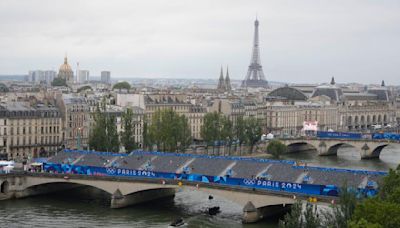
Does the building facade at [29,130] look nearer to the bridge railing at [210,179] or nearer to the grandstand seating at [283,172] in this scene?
the bridge railing at [210,179]

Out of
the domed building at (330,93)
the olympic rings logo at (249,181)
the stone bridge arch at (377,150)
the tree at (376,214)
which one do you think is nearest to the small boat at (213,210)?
the olympic rings logo at (249,181)

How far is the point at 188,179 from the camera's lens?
56156 mm

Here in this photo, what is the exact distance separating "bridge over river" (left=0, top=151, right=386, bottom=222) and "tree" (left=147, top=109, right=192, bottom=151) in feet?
59.6

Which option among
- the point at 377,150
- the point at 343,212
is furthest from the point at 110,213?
the point at 377,150

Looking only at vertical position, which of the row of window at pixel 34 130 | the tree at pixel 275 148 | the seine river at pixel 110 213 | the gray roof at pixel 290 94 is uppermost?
the gray roof at pixel 290 94

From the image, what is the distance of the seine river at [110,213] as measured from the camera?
5161cm

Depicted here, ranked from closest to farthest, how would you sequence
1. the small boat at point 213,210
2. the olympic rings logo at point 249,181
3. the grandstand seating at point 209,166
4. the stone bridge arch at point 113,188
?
the olympic rings logo at point 249,181 < the small boat at point 213,210 < the stone bridge arch at point 113,188 < the grandstand seating at point 209,166

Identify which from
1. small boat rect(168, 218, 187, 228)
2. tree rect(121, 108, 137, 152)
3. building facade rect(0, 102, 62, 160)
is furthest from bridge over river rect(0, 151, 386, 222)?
building facade rect(0, 102, 62, 160)

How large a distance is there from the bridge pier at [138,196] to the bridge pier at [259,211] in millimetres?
9705

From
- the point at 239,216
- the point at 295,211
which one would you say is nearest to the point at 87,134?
the point at 239,216

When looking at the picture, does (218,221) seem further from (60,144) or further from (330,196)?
(60,144)

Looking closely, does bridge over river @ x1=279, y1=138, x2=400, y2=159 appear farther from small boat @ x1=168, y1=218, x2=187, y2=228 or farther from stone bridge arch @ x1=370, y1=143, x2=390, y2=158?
small boat @ x1=168, y1=218, x2=187, y2=228

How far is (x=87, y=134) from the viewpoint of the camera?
92938 mm

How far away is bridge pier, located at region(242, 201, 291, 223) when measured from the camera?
2029 inches
